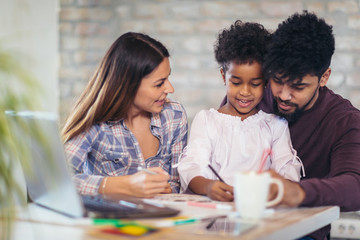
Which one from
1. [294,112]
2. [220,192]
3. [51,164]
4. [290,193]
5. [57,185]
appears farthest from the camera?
[294,112]

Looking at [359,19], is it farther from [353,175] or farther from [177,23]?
[353,175]

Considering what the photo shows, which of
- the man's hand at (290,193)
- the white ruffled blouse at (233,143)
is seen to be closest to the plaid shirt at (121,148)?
the white ruffled blouse at (233,143)

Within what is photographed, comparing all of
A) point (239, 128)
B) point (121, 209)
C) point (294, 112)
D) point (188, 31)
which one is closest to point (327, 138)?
point (294, 112)

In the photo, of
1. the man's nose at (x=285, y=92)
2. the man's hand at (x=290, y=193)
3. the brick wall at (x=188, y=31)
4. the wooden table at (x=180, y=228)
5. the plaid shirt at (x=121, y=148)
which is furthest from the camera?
the brick wall at (x=188, y=31)

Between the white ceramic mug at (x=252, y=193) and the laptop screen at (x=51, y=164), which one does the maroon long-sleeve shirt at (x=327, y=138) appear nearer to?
the white ceramic mug at (x=252, y=193)

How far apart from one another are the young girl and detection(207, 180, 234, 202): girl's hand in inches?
8.7

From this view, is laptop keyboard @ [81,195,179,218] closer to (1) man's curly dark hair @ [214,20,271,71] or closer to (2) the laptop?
(2) the laptop

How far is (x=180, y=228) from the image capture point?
3.41 feet

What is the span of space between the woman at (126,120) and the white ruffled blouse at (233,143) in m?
0.13

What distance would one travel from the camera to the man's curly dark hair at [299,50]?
5.31 feet

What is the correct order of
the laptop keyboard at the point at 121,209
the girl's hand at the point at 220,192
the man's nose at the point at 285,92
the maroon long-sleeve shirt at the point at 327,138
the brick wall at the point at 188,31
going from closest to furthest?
the laptop keyboard at the point at 121,209 < the girl's hand at the point at 220,192 < the maroon long-sleeve shirt at the point at 327,138 < the man's nose at the point at 285,92 < the brick wall at the point at 188,31

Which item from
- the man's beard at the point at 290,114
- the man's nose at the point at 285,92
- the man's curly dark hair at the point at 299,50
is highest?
the man's curly dark hair at the point at 299,50

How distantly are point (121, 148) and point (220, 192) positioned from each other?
1.71 ft

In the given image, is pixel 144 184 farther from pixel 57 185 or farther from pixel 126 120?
pixel 126 120
